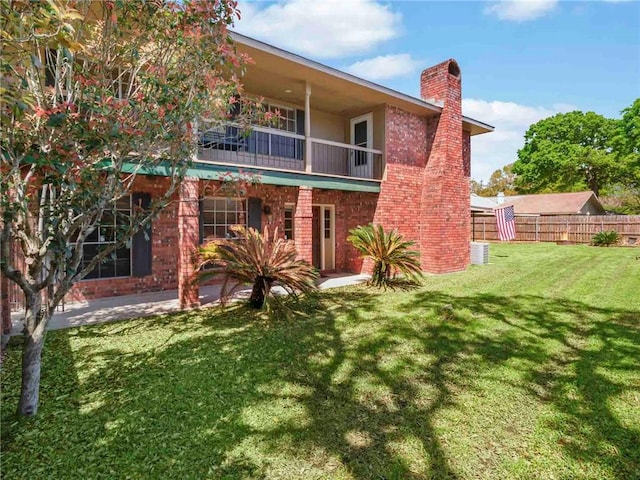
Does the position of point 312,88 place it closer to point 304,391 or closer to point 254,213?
point 254,213

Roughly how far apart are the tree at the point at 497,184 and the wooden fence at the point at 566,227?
3056cm

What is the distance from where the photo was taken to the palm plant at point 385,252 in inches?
355

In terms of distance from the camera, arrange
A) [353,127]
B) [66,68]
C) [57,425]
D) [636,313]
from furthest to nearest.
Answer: [353,127]
[636,313]
[66,68]
[57,425]

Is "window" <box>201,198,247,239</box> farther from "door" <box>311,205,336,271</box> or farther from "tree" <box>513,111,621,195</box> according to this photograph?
"tree" <box>513,111,621,195</box>

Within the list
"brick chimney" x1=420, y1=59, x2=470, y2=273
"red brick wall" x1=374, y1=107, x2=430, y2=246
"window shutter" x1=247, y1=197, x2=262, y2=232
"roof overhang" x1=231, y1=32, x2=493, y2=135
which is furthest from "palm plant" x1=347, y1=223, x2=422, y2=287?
"roof overhang" x1=231, y1=32, x2=493, y2=135

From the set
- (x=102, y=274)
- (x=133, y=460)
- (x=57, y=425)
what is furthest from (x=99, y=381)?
(x=102, y=274)

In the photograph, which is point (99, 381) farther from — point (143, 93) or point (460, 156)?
point (460, 156)

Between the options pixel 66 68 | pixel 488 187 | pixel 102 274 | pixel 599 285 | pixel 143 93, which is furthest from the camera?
pixel 488 187

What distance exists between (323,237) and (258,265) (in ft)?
17.7

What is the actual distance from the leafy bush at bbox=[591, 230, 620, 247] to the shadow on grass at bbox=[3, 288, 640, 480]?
19683 millimetres

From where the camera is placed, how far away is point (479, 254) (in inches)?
540

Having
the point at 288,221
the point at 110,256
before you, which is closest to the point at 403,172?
the point at 288,221

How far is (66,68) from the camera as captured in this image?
11.5 ft

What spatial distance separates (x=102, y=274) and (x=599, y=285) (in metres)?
12.1
